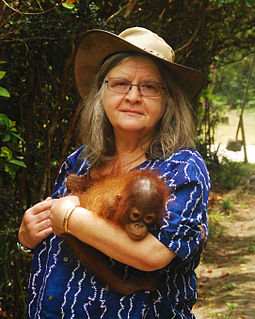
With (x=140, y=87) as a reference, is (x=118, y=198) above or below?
below

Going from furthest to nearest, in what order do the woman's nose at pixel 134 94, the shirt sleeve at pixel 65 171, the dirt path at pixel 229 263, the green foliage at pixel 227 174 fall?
the green foliage at pixel 227 174 < the dirt path at pixel 229 263 < the shirt sleeve at pixel 65 171 < the woman's nose at pixel 134 94

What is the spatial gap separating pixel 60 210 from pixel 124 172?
342 mm

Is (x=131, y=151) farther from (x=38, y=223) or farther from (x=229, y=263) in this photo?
(x=229, y=263)

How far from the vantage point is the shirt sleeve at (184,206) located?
1493 millimetres

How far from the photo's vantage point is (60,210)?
1587 mm

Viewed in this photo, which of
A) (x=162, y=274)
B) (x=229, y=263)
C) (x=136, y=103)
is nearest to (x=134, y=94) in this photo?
(x=136, y=103)

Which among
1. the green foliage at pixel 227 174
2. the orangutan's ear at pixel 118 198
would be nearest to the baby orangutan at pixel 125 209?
the orangutan's ear at pixel 118 198

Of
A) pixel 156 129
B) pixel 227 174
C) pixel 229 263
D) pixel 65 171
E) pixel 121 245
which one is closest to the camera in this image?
pixel 121 245

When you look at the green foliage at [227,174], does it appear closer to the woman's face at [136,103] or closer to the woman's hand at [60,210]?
the woman's face at [136,103]

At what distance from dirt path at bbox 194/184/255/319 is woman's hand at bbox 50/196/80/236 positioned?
8.43 ft

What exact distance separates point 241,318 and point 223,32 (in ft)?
14.6

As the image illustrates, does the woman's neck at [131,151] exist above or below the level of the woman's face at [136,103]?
below

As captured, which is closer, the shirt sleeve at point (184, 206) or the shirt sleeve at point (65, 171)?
the shirt sleeve at point (184, 206)

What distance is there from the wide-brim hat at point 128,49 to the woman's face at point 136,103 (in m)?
0.06
